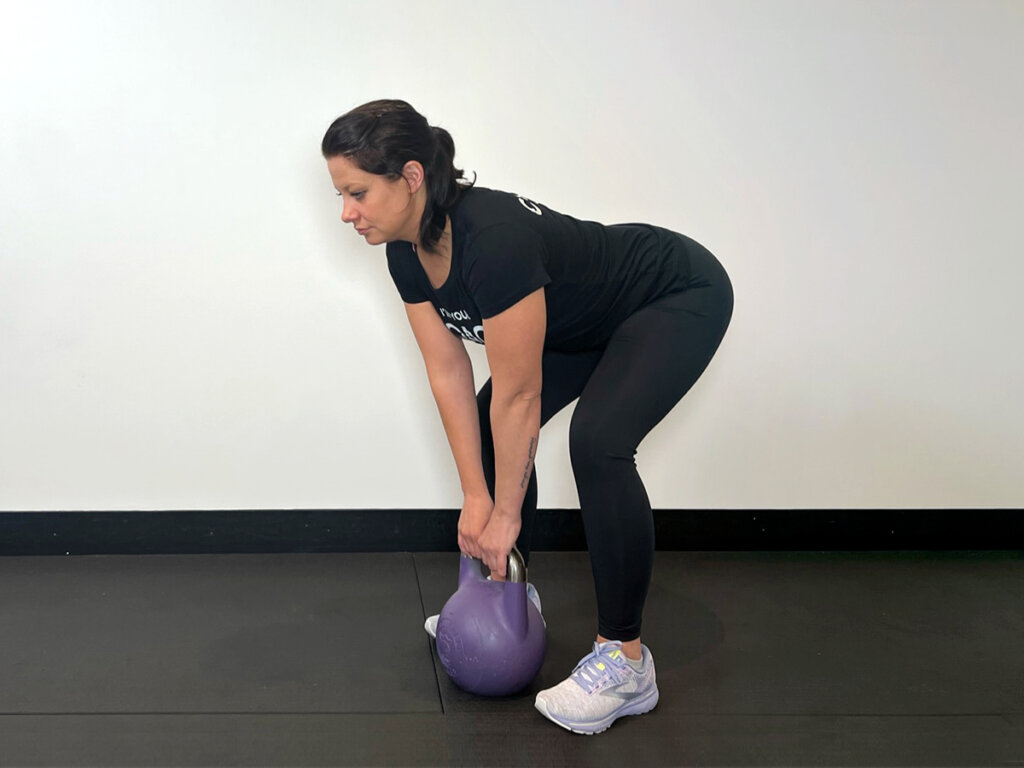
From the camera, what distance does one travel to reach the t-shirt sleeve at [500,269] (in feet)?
5.78

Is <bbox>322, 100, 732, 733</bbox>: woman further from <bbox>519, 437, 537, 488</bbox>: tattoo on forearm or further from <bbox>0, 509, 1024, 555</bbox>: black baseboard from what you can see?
<bbox>0, 509, 1024, 555</bbox>: black baseboard

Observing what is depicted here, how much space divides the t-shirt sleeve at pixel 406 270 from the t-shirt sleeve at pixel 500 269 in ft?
0.65

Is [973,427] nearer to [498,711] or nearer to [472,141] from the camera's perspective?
[472,141]

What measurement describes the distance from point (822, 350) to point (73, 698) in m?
2.09

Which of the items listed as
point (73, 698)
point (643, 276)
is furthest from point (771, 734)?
point (73, 698)

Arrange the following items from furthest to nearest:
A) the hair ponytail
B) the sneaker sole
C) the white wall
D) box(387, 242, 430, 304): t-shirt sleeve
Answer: the white wall → box(387, 242, 430, 304): t-shirt sleeve → the sneaker sole → the hair ponytail

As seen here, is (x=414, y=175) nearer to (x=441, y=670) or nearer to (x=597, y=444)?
(x=597, y=444)

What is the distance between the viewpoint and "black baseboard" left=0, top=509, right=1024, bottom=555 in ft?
9.21

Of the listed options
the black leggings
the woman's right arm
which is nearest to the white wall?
the woman's right arm

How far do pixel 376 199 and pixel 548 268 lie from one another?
1.04ft

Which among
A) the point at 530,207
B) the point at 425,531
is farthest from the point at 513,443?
the point at 425,531

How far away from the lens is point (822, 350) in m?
3.04

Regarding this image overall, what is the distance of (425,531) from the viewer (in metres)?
2.95

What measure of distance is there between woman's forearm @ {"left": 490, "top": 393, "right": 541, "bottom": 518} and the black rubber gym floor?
0.39 metres
